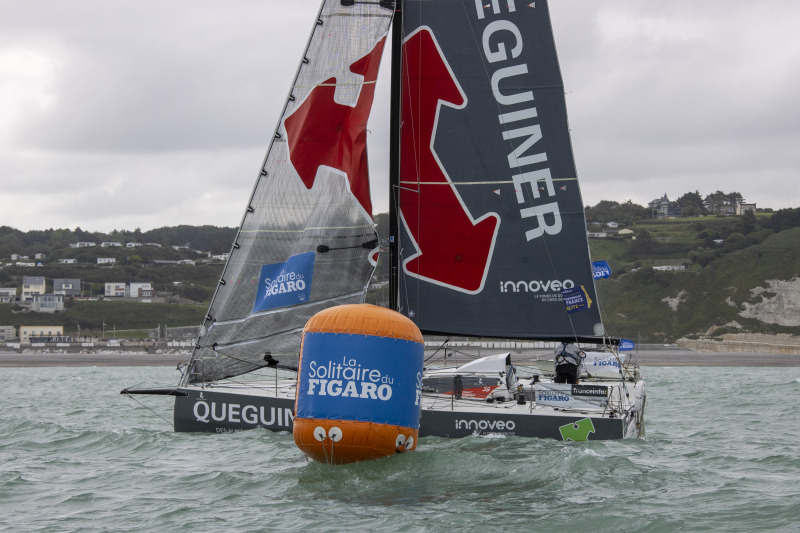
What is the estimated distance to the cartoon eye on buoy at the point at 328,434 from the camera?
9.64 m

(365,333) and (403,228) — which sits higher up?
(403,228)

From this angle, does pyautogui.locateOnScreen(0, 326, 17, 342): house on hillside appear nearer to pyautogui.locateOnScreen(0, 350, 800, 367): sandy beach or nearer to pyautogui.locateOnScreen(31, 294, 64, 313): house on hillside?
pyautogui.locateOnScreen(31, 294, 64, 313): house on hillside

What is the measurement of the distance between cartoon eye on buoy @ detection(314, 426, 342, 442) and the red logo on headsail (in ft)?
19.0

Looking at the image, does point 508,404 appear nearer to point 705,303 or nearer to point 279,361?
point 279,361

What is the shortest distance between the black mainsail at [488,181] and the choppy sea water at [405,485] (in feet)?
9.16

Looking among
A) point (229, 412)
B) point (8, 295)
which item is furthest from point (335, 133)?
point (8, 295)

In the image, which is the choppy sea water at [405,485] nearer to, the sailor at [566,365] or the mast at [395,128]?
the sailor at [566,365]

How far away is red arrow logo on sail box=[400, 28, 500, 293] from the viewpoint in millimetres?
14852

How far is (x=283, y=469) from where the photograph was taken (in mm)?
11195

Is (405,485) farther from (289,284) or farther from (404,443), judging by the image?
(289,284)

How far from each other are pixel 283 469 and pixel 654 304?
344 feet

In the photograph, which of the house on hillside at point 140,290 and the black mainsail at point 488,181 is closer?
the black mainsail at point 488,181

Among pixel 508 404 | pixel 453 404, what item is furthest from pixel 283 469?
pixel 508 404

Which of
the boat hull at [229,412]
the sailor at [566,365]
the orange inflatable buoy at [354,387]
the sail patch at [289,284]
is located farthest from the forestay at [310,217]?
the orange inflatable buoy at [354,387]
